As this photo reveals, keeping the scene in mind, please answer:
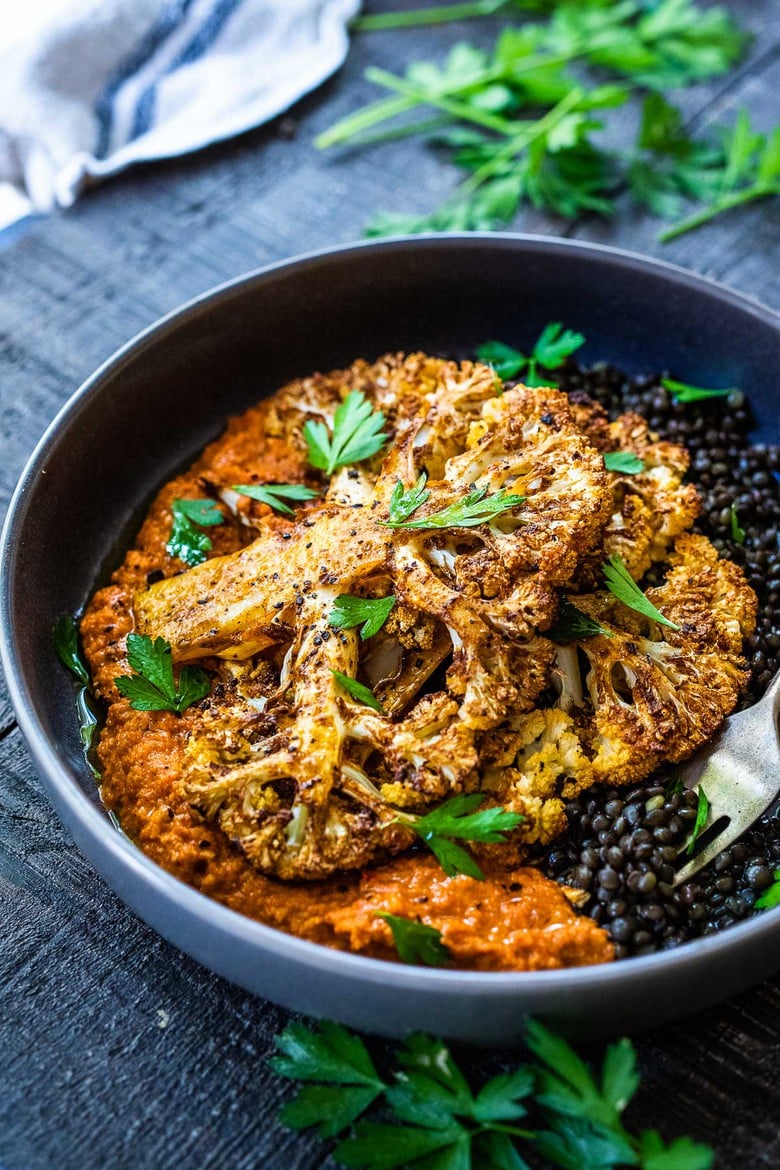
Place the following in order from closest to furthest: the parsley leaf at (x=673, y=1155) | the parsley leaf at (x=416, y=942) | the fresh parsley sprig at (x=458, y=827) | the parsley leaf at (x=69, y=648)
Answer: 1. the parsley leaf at (x=673, y=1155)
2. the parsley leaf at (x=416, y=942)
3. the fresh parsley sprig at (x=458, y=827)
4. the parsley leaf at (x=69, y=648)

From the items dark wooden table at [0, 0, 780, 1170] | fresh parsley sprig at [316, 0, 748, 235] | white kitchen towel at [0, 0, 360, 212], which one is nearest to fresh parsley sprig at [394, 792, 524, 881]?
dark wooden table at [0, 0, 780, 1170]

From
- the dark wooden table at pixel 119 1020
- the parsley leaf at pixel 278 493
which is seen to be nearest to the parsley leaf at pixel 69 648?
the dark wooden table at pixel 119 1020

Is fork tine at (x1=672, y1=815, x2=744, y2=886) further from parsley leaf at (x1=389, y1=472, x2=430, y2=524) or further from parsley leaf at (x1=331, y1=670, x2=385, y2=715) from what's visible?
→ parsley leaf at (x1=389, y1=472, x2=430, y2=524)

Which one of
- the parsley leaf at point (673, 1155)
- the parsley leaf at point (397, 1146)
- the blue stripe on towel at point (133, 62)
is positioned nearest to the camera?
the parsley leaf at point (673, 1155)

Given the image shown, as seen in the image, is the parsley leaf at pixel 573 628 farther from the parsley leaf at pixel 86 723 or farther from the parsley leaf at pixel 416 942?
the parsley leaf at pixel 86 723

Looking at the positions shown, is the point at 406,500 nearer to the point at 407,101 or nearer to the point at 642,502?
the point at 642,502

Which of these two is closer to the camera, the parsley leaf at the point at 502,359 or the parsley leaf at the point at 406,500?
the parsley leaf at the point at 406,500
